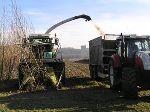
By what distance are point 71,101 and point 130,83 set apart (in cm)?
192

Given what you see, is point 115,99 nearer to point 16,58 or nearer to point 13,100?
point 13,100

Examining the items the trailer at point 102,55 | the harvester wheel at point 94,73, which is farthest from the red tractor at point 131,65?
the harvester wheel at point 94,73

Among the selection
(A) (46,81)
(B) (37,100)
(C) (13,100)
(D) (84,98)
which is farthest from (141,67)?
(A) (46,81)

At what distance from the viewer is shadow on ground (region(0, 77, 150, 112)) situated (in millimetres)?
10852

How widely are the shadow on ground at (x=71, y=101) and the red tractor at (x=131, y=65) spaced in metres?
0.42

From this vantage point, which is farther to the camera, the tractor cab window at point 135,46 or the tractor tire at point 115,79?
the tractor tire at point 115,79

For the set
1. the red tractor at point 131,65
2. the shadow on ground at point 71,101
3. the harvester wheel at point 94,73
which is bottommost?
the shadow on ground at point 71,101

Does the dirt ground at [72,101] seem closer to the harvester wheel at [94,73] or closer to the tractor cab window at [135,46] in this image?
the tractor cab window at [135,46]

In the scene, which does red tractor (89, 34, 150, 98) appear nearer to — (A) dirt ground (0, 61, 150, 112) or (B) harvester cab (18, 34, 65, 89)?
(A) dirt ground (0, 61, 150, 112)

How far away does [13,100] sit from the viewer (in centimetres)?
1298

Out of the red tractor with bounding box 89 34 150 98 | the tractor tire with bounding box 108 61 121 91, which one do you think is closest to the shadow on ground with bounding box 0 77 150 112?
the tractor tire with bounding box 108 61 121 91

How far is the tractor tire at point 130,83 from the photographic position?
11.6 meters

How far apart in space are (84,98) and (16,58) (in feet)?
25.8

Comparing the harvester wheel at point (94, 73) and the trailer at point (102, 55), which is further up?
the trailer at point (102, 55)
